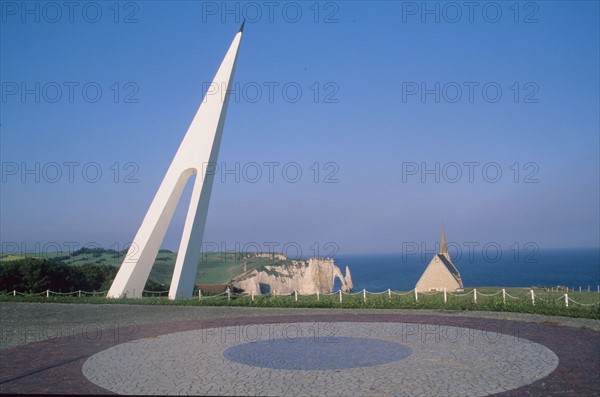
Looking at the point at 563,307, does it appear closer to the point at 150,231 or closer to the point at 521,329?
the point at 521,329

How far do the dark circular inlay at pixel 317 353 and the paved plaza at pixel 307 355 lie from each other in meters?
0.02

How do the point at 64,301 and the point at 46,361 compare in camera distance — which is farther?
the point at 64,301

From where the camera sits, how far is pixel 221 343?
404 inches

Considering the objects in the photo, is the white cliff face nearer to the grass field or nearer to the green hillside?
the green hillside

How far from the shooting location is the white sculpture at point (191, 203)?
58.1 feet

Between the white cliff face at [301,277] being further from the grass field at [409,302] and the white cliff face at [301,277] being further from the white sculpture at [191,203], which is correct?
the grass field at [409,302]

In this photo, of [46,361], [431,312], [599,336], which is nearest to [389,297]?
[431,312]

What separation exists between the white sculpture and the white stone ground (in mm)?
6954

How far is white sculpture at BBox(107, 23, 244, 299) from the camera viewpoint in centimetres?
1770

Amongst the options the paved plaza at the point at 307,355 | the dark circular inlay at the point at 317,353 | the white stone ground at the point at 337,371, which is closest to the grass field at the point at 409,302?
the paved plaza at the point at 307,355

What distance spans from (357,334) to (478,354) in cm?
300

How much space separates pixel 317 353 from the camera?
908 centimetres

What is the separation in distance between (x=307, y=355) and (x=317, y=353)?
24cm

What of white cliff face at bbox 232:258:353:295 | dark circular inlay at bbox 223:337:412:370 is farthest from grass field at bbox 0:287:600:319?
white cliff face at bbox 232:258:353:295
